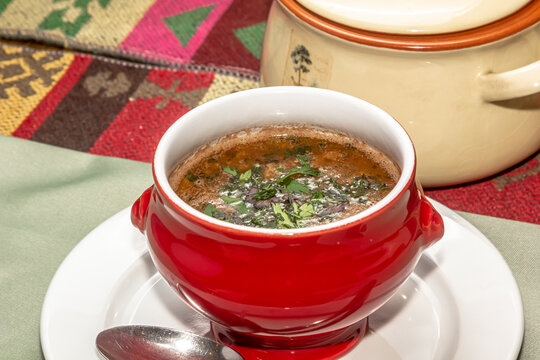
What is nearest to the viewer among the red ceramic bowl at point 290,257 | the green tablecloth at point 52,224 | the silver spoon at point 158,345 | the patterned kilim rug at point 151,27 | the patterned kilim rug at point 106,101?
the red ceramic bowl at point 290,257

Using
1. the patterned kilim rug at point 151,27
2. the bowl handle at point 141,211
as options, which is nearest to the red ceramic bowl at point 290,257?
the bowl handle at point 141,211

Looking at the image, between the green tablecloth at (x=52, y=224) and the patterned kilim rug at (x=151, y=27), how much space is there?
1.34ft

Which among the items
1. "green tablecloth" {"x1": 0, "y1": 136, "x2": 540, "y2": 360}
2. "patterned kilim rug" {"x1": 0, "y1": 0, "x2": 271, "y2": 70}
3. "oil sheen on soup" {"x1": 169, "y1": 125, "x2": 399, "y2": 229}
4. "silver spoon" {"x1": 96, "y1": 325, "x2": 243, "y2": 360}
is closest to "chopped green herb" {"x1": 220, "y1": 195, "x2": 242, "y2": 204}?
"oil sheen on soup" {"x1": 169, "y1": 125, "x2": 399, "y2": 229}

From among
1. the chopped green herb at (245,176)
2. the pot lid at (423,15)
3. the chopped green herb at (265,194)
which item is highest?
the pot lid at (423,15)

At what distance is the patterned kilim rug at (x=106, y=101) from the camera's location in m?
1.21

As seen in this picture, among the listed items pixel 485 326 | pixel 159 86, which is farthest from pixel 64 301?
pixel 159 86

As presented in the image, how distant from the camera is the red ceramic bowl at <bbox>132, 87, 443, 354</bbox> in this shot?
1.95ft

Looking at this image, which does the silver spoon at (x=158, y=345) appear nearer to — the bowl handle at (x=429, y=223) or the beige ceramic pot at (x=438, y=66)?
the bowl handle at (x=429, y=223)

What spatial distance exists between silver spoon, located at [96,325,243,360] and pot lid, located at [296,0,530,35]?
1.51ft

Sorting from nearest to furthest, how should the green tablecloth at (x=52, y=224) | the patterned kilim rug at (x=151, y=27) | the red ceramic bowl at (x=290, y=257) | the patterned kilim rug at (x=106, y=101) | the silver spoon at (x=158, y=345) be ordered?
the red ceramic bowl at (x=290, y=257) < the silver spoon at (x=158, y=345) < the green tablecloth at (x=52, y=224) < the patterned kilim rug at (x=106, y=101) < the patterned kilim rug at (x=151, y=27)

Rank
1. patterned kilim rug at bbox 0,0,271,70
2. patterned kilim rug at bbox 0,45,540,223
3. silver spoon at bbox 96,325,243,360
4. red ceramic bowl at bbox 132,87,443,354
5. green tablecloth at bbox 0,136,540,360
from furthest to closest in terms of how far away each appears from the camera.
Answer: patterned kilim rug at bbox 0,0,271,70
patterned kilim rug at bbox 0,45,540,223
green tablecloth at bbox 0,136,540,360
silver spoon at bbox 96,325,243,360
red ceramic bowl at bbox 132,87,443,354

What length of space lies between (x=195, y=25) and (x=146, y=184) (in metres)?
0.60

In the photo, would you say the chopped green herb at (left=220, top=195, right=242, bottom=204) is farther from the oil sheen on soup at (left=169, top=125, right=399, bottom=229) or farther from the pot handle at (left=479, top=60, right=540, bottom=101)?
the pot handle at (left=479, top=60, right=540, bottom=101)

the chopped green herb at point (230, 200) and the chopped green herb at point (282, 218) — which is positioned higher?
the chopped green herb at point (282, 218)
